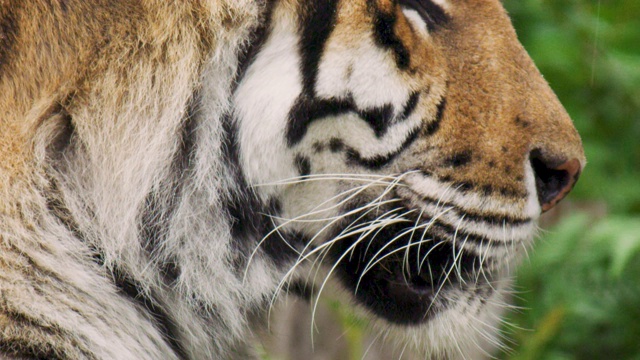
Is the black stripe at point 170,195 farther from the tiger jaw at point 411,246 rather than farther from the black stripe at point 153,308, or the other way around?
the tiger jaw at point 411,246

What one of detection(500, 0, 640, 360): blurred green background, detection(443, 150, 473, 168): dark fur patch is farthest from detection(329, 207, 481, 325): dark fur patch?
detection(500, 0, 640, 360): blurred green background

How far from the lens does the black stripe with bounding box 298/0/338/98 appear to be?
2037mm

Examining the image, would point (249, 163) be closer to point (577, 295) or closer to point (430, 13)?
point (430, 13)

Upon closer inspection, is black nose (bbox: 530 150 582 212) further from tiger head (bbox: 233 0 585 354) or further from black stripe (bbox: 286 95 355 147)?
black stripe (bbox: 286 95 355 147)

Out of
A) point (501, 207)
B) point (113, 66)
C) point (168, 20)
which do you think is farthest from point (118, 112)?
point (501, 207)

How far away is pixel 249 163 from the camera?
2.10 metres

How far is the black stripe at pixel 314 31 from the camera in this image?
6.68 ft

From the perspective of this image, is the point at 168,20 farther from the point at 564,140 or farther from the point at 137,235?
the point at 564,140

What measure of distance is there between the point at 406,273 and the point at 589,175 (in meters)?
1.65

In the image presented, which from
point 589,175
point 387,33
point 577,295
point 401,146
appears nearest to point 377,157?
point 401,146

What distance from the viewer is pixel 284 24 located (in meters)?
2.05

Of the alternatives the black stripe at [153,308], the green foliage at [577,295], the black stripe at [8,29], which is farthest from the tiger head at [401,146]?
the green foliage at [577,295]

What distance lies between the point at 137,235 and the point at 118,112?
0.94 ft

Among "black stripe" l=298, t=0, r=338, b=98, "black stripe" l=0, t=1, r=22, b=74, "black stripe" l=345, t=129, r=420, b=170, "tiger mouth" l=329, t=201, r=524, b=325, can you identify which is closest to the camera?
"black stripe" l=0, t=1, r=22, b=74
